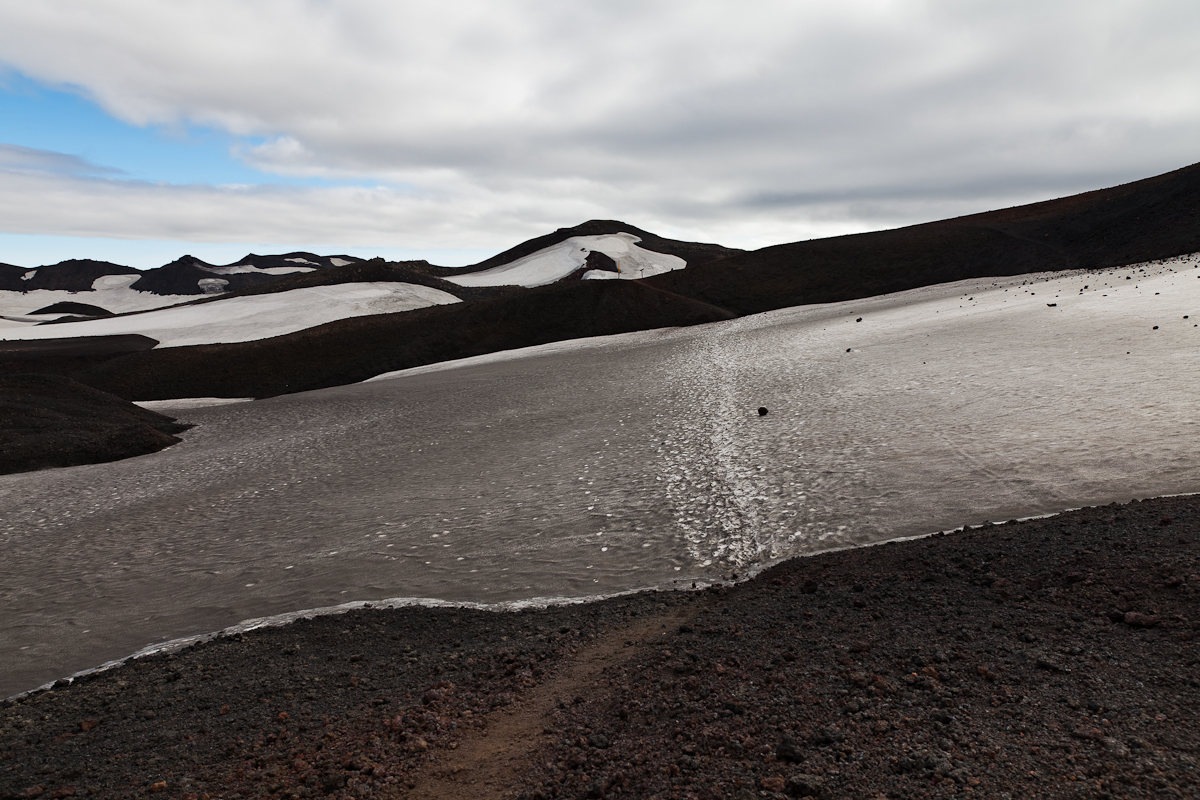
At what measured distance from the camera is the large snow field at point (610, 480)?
30.2ft

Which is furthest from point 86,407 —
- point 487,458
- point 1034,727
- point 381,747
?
point 1034,727

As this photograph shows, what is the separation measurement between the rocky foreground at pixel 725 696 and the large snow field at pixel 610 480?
1.67m

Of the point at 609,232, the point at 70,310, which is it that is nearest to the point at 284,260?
the point at 70,310

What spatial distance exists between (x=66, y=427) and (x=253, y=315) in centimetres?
3285

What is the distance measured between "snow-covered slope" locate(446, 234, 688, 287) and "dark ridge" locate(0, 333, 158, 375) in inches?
1611

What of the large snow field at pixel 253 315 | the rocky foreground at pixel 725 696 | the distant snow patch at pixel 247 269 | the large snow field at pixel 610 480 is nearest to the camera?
the rocky foreground at pixel 725 696

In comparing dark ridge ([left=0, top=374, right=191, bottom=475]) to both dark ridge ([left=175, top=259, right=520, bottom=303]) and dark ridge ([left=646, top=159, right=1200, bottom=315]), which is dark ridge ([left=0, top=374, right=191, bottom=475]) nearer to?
dark ridge ([left=646, top=159, right=1200, bottom=315])

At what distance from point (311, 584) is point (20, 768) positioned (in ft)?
14.1

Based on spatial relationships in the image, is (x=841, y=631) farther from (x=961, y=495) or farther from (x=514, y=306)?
(x=514, y=306)

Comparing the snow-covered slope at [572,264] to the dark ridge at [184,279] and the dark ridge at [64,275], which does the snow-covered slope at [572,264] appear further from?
the dark ridge at [64,275]

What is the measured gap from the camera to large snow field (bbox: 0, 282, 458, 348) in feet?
156

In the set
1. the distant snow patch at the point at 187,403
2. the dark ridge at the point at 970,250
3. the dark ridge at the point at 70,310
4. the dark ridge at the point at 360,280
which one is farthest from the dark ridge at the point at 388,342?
the dark ridge at the point at 70,310

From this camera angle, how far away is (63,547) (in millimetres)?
12219

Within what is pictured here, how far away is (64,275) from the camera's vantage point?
13400 centimetres
